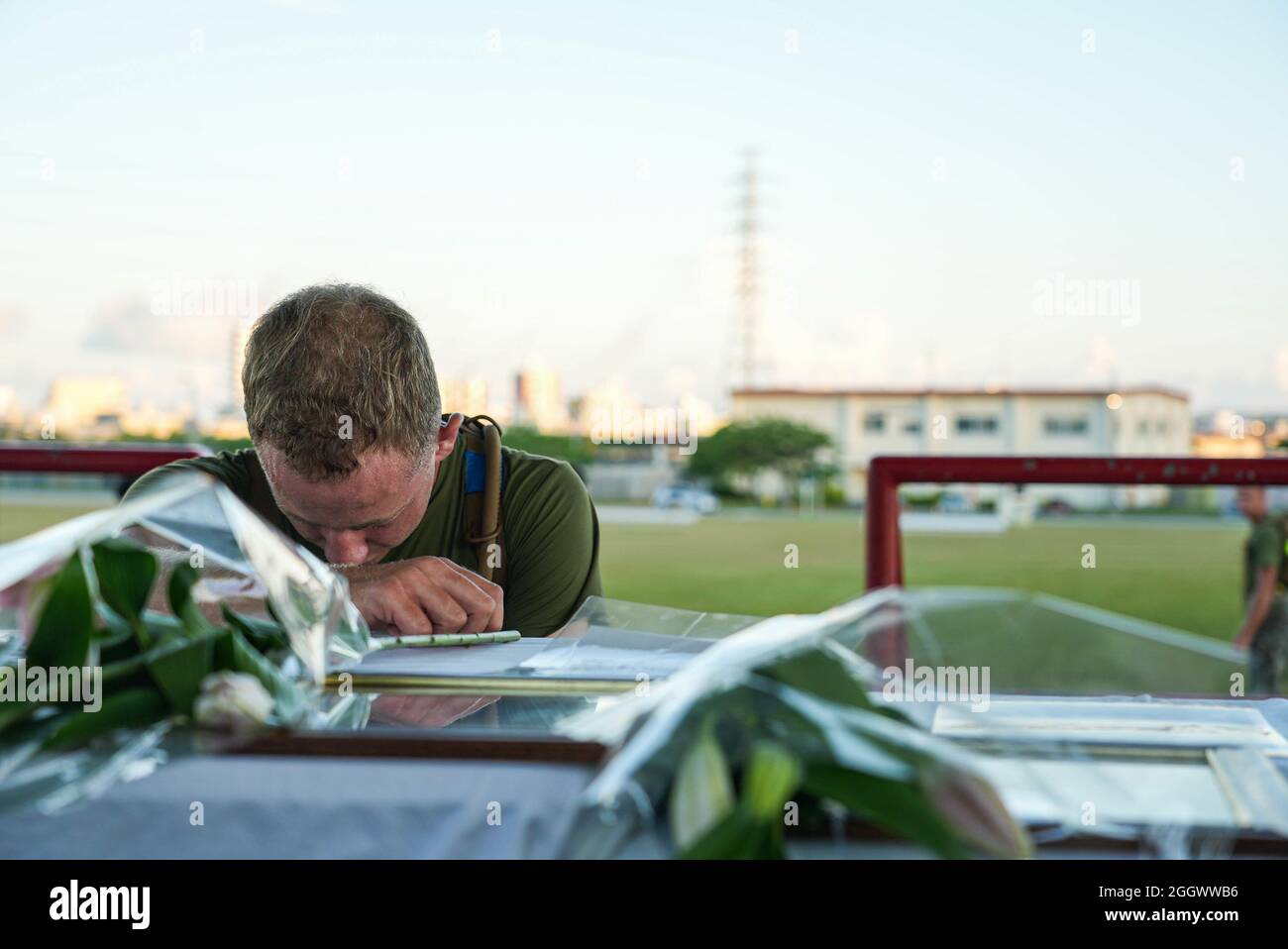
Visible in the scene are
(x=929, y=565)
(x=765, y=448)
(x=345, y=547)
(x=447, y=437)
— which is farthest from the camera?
(x=765, y=448)

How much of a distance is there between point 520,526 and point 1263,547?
163 inches

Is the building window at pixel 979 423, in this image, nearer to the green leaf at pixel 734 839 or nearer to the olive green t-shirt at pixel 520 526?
the olive green t-shirt at pixel 520 526

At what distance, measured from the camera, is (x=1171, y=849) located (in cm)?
52

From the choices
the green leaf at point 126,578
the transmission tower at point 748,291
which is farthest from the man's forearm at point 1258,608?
the transmission tower at point 748,291

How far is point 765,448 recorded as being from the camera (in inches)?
1866

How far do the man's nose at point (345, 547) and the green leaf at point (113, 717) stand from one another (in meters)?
0.71

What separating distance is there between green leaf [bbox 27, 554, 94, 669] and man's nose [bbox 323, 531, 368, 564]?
0.69m

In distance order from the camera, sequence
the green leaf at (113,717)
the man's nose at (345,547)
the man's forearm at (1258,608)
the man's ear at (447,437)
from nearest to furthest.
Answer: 1. the green leaf at (113,717)
2. the man's nose at (345,547)
3. the man's ear at (447,437)
4. the man's forearm at (1258,608)

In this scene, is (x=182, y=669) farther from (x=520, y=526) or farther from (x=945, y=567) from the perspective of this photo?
(x=945, y=567)

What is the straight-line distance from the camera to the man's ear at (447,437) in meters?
1.47

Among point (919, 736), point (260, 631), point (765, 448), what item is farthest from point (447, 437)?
point (765, 448)

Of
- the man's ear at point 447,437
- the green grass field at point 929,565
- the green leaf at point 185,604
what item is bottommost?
the green grass field at point 929,565
